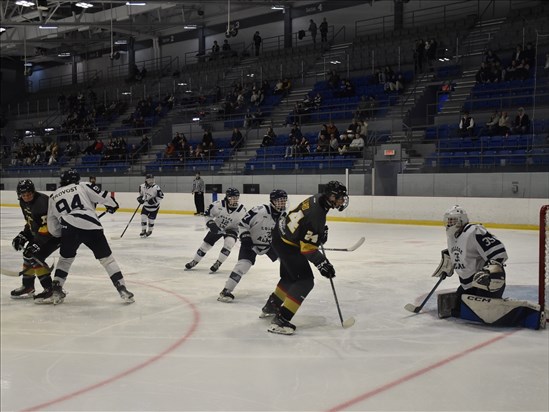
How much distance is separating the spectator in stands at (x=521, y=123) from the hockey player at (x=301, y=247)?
1070 cm

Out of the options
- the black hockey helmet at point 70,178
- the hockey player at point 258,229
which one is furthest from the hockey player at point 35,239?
the hockey player at point 258,229

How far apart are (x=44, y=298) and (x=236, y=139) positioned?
14463 mm

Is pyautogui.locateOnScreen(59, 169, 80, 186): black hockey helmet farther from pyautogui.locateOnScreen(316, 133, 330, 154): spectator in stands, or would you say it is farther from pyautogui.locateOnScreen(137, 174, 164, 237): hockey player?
pyautogui.locateOnScreen(316, 133, 330, 154): spectator in stands

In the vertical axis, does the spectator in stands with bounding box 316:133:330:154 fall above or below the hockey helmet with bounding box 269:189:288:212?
above

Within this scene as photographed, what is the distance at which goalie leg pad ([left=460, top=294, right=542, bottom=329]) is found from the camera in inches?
175

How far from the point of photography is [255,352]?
4008 mm

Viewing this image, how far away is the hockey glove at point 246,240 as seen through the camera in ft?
17.8

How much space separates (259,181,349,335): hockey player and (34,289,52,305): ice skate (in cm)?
226

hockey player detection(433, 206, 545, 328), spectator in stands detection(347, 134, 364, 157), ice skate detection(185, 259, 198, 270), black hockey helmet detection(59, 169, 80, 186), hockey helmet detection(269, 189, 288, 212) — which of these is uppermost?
spectator in stands detection(347, 134, 364, 157)

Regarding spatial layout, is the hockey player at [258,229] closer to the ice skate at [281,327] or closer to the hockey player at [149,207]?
the ice skate at [281,327]

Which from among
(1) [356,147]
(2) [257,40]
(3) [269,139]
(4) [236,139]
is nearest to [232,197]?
(1) [356,147]

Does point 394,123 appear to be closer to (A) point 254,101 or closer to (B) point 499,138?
(B) point 499,138

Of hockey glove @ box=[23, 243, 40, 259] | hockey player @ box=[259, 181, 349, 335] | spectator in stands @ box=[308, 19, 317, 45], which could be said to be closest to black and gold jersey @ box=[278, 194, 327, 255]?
hockey player @ box=[259, 181, 349, 335]

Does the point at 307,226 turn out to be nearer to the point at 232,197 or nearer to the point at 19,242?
the point at 232,197
